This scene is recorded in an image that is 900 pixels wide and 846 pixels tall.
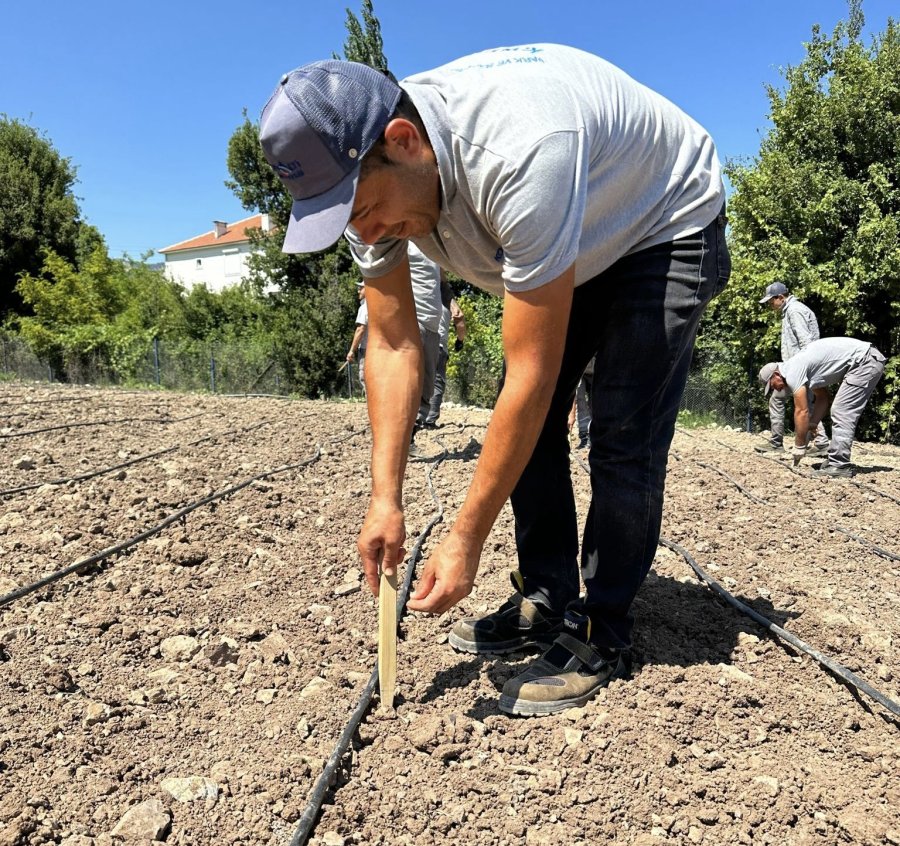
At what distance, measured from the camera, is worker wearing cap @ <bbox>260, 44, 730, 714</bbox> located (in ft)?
4.44

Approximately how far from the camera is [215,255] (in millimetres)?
42781

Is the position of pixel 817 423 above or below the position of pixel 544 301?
below

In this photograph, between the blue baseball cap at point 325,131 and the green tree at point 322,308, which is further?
the green tree at point 322,308

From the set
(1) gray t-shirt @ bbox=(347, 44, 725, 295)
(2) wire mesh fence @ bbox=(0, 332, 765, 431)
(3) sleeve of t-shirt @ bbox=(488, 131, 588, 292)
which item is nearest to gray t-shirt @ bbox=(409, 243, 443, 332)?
(1) gray t-shirt @ bbox=(347, 44, 725, 295)

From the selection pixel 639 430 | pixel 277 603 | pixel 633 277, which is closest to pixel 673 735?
pixel 639 430

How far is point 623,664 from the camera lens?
1981 millimetres

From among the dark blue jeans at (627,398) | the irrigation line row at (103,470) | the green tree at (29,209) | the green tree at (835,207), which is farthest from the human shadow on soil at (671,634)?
the green tree at (29,209)

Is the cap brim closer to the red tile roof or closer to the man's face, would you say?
the man's face

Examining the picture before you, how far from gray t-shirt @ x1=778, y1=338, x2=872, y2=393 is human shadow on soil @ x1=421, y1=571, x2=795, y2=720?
13.9ft

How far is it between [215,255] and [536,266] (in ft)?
147

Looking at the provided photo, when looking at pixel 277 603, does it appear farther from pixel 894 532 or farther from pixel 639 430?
pixel 894 532

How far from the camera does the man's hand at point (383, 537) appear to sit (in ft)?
5.63

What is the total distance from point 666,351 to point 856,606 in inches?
59.1

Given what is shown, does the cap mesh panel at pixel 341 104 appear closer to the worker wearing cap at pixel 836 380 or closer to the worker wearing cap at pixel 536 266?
the worker wearing cap at pixel 536 266
